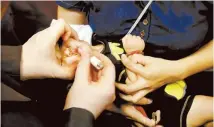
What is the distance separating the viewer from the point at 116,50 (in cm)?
77

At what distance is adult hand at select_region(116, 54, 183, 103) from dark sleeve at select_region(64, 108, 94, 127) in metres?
0.14

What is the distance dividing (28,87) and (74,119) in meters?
0.15

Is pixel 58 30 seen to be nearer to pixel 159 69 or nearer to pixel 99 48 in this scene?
pixel 99 48

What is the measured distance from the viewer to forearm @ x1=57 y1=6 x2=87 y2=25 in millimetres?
862

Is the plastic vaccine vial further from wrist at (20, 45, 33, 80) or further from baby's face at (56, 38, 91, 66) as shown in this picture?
wrist at (20, 45, 33, 80)

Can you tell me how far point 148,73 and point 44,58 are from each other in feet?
0.86

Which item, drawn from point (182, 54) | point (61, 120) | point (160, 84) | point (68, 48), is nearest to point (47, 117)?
point (61, 120)

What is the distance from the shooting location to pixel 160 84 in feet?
2.46

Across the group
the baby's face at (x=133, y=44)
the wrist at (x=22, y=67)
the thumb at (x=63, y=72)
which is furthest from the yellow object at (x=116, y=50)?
the wrist at (x=22, y=67)

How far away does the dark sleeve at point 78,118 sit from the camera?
0.62 metres

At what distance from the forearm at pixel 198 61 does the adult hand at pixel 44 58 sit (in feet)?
0.99

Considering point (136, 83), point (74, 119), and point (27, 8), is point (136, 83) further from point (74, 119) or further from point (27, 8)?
point (27, 8)

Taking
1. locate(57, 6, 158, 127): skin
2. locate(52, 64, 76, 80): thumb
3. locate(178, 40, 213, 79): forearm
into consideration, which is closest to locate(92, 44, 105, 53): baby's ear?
locate(57, 6, 158, 127): skin

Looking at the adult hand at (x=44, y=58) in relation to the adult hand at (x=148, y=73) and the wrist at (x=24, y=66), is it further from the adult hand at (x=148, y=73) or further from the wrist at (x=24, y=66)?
the adult hand at (x=148, y=73)
